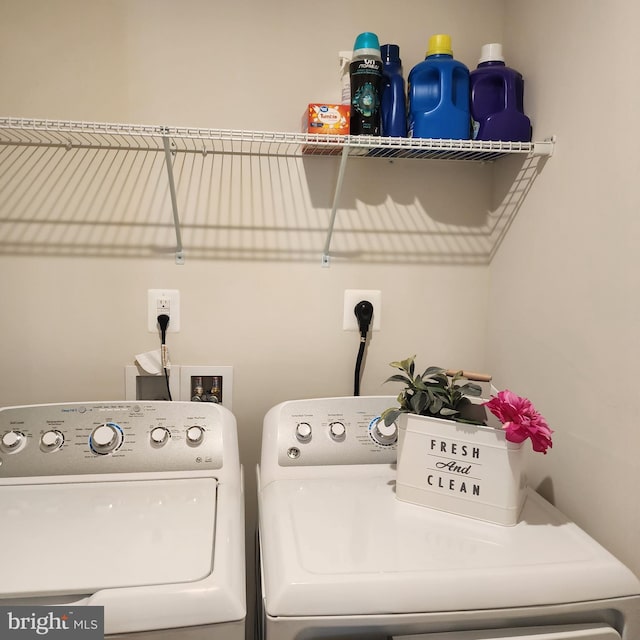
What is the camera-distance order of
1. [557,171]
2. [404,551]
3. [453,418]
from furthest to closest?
[557,171], [453,418], [404,551]

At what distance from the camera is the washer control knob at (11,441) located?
4.01 feet

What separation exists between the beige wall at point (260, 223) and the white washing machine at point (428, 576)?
0.35 meters

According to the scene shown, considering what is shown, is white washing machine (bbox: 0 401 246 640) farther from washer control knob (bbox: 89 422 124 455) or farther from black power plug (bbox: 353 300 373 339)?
black power plug (bbox: 353 300 373 339)

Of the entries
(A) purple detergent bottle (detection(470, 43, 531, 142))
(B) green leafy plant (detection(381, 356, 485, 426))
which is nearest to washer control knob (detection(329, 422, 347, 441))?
(B) green leafy plant (detection(381, 356, 485, 426))

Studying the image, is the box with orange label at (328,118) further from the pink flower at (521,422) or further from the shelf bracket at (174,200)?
the pink flower at (521,422)

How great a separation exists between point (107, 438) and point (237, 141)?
843 millimetres

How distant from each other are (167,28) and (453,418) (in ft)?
4.15

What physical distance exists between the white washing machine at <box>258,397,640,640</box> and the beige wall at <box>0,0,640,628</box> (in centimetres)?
35

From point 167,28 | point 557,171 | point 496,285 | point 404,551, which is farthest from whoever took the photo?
point 496,285

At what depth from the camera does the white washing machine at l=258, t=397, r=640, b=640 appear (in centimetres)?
86

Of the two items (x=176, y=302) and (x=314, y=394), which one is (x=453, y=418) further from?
(x=176, y=302)

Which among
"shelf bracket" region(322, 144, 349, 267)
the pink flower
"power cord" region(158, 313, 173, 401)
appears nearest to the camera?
the pink flower

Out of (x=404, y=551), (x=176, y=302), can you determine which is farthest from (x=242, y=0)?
(x=404, y=551)

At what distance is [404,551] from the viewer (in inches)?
37.9
